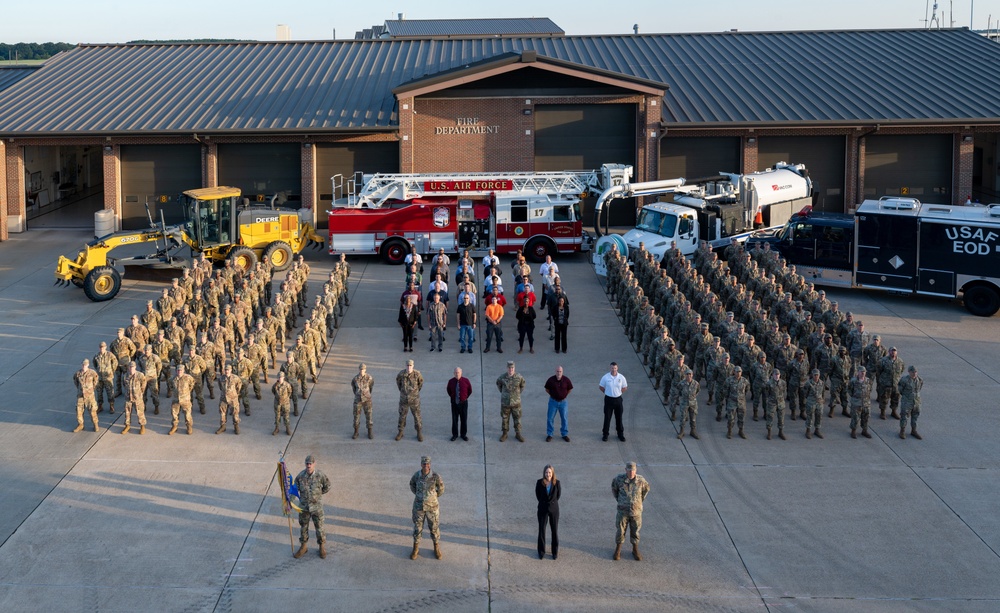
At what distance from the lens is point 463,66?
3784 centimetres

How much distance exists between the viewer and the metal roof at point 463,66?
127 ft

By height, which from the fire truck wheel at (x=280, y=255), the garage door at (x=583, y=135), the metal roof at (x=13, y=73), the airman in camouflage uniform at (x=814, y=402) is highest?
the metal roof at (x=13, y=73)

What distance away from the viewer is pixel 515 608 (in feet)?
44.9

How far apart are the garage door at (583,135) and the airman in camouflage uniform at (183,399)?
21744mm

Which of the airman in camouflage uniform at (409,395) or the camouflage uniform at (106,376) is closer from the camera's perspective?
the airman in camouflage uniform at (409,395)

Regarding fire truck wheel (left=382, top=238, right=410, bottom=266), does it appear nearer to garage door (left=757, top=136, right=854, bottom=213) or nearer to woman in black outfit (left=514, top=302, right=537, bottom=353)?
woman in black outfit (left=514, top=302, right=537, bottom=353)

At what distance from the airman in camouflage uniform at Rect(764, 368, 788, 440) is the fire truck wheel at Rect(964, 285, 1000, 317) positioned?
10633 mm

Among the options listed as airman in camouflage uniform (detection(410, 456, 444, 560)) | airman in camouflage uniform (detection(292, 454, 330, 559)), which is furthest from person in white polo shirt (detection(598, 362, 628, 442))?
airman in camouflage uniform (detection(292, 454, 330, 559))

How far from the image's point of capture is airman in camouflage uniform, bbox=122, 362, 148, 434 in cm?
1936

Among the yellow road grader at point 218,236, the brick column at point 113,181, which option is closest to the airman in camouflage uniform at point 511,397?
the yellow road grader at point 218,236

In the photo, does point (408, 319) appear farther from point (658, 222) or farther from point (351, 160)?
point (351, 160)

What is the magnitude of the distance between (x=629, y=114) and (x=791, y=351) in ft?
65.9

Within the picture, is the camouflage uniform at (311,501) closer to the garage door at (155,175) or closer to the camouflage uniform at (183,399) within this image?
the camouflage uniform at (183,399)

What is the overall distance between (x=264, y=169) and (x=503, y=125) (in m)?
8.23
